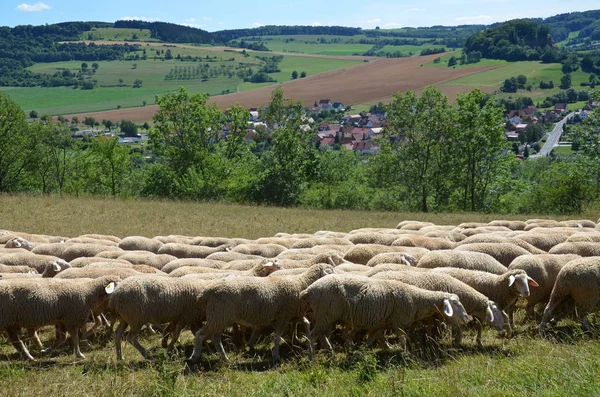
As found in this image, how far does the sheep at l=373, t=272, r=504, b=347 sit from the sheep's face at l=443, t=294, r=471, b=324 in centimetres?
42

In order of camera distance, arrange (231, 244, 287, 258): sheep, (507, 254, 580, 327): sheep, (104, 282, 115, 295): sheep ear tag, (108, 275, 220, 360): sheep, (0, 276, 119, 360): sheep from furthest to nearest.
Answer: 1. (231, 244, 287, 258): sheep
2. (507, 254, 580, 327): sheep
3. (104, 282, 115, 295): sheep ear tag
4. (0, 276, 119, 360): sheep
5. (108, 275, 220, 360): sheep

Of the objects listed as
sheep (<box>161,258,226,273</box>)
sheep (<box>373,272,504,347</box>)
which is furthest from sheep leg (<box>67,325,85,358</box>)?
sheep (<box>373,272,504,347</box>)

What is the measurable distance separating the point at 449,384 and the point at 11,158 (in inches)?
1947

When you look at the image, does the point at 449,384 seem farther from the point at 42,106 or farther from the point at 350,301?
the point at 42,106

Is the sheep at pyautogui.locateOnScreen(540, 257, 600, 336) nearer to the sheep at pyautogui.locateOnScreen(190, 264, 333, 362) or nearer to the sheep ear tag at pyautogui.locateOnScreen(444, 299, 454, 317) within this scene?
the sheep ear tag at pyautogui.locateOnScreen(444, 299, 454, 317)

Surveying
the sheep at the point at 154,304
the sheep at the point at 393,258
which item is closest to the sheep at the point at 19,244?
the sheep at the point at 154,304

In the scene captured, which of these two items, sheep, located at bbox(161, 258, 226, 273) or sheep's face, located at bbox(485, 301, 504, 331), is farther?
sheep, located at bbox(161, 258, 226, 273)

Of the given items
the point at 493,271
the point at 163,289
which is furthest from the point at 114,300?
the point at 493,271

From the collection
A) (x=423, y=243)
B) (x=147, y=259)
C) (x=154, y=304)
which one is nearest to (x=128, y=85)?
(x=147, y=259)

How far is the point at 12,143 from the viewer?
48969 millimetres

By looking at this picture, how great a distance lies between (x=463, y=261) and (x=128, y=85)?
15998 centimetres

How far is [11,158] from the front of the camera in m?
49.2

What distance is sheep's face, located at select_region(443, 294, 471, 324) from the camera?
9500 millimetres

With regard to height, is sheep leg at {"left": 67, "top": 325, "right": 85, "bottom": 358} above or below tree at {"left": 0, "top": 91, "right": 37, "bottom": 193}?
above
